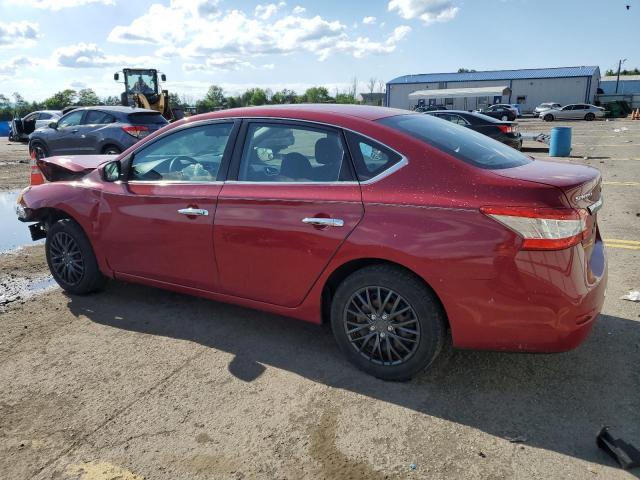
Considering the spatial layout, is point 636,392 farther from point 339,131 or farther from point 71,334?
point 71,334

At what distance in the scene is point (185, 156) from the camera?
3998mm

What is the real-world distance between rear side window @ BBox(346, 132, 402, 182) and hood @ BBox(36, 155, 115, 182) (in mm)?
2837

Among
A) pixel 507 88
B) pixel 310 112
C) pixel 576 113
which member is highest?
pixel 507 88

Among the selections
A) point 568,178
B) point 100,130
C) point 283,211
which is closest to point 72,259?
point 283,211

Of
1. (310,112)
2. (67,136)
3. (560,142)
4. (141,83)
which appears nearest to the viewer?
(310,112)

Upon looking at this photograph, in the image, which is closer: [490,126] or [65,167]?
[65,167]

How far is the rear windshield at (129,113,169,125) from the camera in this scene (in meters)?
12.6

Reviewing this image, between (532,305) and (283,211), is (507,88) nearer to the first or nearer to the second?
(283,211)

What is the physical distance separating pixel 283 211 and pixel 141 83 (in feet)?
77.9

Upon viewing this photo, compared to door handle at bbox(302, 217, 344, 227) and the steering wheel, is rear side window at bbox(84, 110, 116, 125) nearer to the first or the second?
the steering wheel

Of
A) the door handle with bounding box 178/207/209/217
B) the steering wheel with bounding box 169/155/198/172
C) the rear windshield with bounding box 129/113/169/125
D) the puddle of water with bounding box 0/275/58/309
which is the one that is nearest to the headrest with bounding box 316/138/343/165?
the door handle with bounding box 178/207/209/217

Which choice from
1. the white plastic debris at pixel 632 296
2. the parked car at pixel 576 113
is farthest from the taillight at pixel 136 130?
the parked car at pixel 576 113

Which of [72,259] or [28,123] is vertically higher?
[28,123]

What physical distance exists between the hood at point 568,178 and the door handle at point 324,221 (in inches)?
37.3
